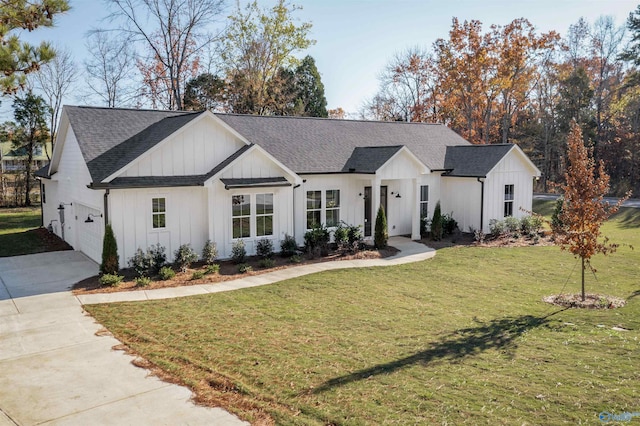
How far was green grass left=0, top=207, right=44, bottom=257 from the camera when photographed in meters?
19.0

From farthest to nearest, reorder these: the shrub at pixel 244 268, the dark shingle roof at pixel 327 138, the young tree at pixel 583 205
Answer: the dark shingle roof at pixel 327 138 < the shrub at pixel 244 268 < the young tree at pixel 583 205

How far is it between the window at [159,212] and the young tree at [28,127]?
25.8 metres

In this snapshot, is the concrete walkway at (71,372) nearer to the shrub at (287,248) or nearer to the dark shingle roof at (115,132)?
the shrub at (287,248)

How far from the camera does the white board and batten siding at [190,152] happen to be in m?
15.3

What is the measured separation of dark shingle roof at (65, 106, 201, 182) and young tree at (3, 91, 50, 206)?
21813mm

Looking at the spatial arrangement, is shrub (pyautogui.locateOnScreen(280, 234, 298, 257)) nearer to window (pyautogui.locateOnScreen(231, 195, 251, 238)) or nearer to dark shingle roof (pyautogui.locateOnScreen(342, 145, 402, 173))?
window (pyautogui.locateOnScreen(231, 195, 251, 238))

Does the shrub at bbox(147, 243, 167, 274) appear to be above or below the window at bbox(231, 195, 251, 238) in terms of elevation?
below

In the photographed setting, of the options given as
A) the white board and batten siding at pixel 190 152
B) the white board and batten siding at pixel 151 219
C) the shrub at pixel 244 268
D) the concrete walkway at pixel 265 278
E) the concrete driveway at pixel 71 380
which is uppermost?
the white board and batten siding at pixel 190 152

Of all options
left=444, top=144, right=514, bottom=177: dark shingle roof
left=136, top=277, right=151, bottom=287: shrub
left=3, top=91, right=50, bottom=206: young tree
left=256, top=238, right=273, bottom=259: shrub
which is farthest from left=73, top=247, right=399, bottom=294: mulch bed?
left=3, top=91, right=50, bottom=206: young tree

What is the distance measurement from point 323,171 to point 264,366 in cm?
1213

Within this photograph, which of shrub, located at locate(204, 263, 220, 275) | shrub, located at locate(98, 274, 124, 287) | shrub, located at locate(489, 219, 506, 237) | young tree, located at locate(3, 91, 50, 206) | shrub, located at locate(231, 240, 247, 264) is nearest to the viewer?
shrub, located at locate(98, 274, 124, 287)

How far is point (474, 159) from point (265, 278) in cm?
1275

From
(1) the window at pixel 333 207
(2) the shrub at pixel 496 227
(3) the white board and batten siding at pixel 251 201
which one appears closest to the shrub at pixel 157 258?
(3) the white board and batten siding at pixel 251 201

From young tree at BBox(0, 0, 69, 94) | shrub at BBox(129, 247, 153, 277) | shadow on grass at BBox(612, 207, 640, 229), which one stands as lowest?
shrub at BBox(129, 247, 153, 277)
